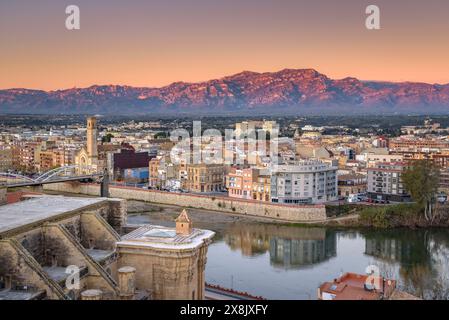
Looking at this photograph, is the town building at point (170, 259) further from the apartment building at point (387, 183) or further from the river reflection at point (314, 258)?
the apartment building at point (387, 183)

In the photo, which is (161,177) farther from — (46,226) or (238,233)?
(46,226)

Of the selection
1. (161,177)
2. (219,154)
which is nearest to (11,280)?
(161,177)

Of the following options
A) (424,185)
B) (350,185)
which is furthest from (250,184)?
(424,185)

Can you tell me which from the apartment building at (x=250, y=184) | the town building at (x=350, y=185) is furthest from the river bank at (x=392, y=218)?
the town building at (x=350, y=185)

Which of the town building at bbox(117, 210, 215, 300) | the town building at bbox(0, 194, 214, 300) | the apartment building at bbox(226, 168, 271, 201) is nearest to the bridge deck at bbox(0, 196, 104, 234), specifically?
the town building at bbox(0, 194, 214, 300)

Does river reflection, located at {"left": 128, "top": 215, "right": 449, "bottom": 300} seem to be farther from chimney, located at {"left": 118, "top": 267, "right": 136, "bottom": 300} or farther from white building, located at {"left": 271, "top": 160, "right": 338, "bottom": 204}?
chimney, located at {"left": 118, "top": 267, "right": 136, "bottom": 300}
